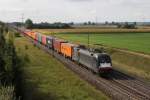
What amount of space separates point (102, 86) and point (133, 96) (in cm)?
585

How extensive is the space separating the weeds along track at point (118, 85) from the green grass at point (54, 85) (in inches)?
34.2

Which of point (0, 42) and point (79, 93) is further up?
point (0, 42)

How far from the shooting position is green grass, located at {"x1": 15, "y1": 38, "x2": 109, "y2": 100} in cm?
3781

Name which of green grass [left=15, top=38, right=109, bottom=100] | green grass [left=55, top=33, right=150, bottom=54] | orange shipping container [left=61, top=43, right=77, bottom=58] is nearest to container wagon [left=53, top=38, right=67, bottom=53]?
orange shipping container [left=61, top=43, right=77, bottom=58]

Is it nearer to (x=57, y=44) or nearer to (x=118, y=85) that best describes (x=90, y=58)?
(x=118, y=85)

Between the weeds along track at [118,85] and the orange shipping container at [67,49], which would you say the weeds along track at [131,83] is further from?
the orange shipping container at [67,49]

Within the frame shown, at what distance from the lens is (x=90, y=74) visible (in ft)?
159

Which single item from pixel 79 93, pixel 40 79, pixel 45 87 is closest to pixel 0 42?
pixel 40 79

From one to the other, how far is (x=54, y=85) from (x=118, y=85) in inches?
332

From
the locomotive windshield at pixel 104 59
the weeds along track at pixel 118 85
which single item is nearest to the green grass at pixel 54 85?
the weeds along track at pixel 118 85

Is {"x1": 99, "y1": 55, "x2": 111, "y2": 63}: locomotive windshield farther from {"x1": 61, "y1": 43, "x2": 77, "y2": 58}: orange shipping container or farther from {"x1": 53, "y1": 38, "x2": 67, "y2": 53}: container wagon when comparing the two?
{"x1": 53, "y1": 38, "x2": 67, "y2": 53}: container wagon

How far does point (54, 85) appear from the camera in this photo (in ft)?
144

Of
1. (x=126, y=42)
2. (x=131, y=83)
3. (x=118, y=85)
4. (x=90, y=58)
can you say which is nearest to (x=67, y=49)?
(x=90, y=58)

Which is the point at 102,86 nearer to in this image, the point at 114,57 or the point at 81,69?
the point at 81,69
